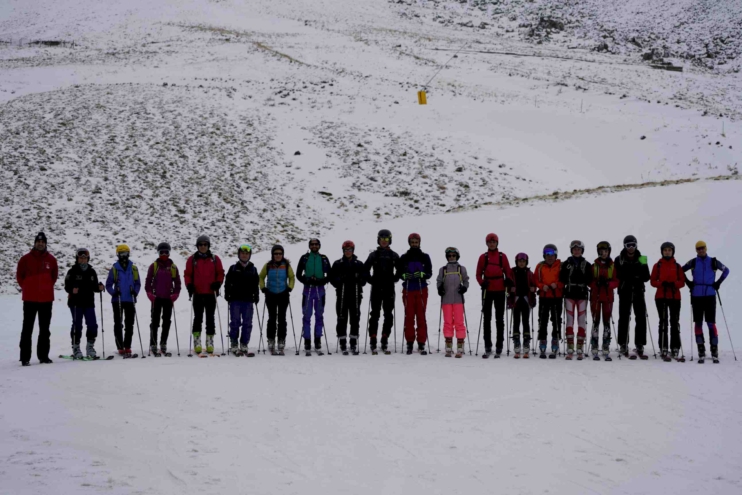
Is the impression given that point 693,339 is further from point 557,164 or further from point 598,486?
point 557,164

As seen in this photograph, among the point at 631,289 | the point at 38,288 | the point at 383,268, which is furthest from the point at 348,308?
the point at 38,288

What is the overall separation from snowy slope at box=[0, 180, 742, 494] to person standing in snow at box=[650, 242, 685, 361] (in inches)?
25.1

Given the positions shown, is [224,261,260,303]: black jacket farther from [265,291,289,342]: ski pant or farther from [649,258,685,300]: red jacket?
[649,258,685,300]: red jacket

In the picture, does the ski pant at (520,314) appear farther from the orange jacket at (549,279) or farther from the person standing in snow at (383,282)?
the person standing in snow at (383,282)

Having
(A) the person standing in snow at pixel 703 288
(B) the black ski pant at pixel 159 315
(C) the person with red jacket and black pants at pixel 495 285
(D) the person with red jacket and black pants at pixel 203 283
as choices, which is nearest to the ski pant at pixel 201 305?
(D) the person with red jacket and black pants at pixel 203 283

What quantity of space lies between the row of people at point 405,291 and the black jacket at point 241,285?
0.02 m

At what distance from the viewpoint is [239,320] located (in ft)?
38.5

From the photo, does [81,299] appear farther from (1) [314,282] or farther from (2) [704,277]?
A: (2) [704,277]

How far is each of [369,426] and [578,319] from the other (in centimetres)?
569

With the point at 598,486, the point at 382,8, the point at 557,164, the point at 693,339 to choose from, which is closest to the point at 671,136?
the point at 557,164

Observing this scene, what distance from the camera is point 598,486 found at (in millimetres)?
5496

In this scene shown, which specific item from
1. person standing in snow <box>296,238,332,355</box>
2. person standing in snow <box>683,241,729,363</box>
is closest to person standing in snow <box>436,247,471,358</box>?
person standing in snow <box>296,238,332,355</box>

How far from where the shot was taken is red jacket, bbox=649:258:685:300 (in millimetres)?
11188

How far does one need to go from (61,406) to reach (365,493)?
402 centimetres
